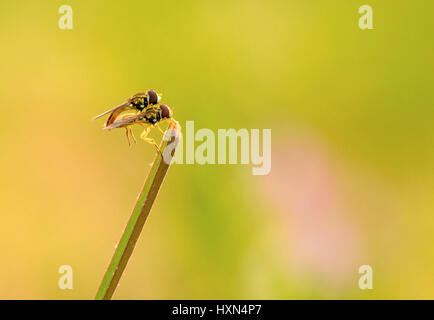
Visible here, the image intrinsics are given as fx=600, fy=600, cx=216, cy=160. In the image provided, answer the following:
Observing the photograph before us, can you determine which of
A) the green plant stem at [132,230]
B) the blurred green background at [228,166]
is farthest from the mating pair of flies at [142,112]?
the blurred green background at [228,166]

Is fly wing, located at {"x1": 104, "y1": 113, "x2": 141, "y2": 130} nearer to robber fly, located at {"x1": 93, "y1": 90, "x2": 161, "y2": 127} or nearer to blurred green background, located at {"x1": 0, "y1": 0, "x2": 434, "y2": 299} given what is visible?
robber fly, located at {"x1": 93, "y1": 90, "x2": 161, "y2": 127}

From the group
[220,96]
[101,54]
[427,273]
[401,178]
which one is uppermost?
[101,54]

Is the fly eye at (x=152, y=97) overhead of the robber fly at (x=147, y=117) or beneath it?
overhead

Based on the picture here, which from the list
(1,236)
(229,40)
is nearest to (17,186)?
(1,236)

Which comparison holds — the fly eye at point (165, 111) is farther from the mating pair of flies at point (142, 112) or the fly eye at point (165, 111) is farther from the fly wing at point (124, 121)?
the fly wing at point (124, 121)
